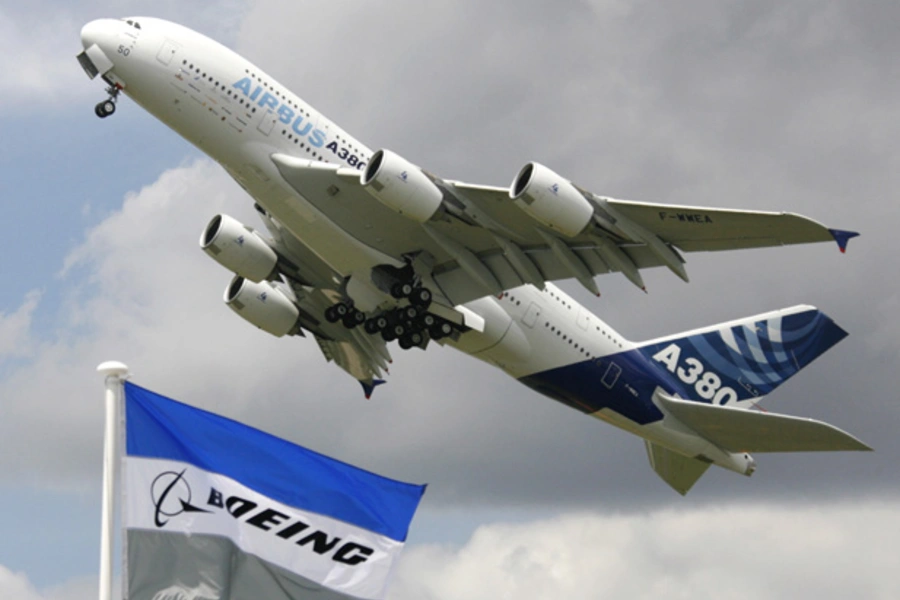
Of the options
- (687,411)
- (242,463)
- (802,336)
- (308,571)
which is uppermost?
(802,336)

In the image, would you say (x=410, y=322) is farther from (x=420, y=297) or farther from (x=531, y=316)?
(x=531, y=316)

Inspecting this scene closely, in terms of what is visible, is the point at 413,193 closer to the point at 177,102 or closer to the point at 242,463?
the point at 177,102

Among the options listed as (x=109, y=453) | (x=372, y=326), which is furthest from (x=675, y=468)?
(x=109, y=453)

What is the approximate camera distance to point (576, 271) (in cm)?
3158

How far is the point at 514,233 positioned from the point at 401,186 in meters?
3.39

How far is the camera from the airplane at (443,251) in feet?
97.0

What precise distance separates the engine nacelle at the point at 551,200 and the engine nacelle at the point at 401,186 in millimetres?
2088

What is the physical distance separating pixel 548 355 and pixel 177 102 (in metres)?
12.0

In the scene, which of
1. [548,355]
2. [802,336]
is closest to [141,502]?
[548,355]

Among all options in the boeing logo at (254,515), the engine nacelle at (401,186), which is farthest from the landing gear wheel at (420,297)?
the boeing logo at (254,515)

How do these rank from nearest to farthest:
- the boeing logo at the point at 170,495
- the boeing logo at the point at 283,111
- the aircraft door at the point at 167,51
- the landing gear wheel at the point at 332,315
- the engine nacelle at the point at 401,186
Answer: the boeing logo at the point at 170,495 → the engine nacelle at the point at 401,186 → the aircraft door at the point at 167,51 → the boeing logo at the point at 283,111 → the landing gear wheel at the point at 332,315

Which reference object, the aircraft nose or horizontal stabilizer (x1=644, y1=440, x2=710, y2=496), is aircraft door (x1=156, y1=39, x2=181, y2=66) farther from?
horizontal stabilizer (x1=644, y1=440, x2=710, y2=496)

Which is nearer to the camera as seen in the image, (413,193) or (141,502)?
(141,502)

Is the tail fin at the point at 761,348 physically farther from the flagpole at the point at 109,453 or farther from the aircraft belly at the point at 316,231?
the flagpole at the point at 109,453
